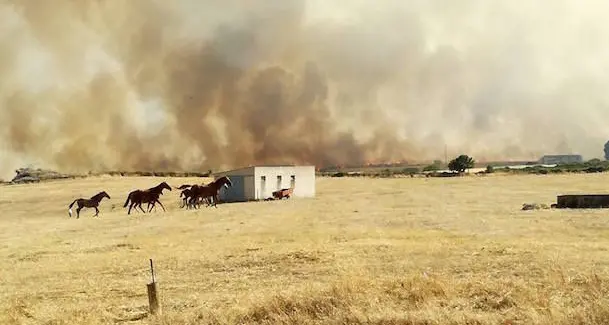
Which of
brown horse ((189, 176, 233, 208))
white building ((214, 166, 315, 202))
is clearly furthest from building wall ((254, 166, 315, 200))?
brown horse ((189, 176, 233, 208))

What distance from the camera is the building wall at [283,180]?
68000 millimetres

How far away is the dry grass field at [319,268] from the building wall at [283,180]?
1983 cm

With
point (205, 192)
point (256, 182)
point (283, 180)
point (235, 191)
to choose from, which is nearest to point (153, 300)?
point (205, 192)

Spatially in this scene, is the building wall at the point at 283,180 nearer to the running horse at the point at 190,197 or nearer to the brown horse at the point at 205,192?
the running horse at the point at 190,197

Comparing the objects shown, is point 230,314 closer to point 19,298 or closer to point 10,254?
point 19,298

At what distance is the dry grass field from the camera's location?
567 inches

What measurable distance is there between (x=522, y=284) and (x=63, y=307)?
11267 millimetres

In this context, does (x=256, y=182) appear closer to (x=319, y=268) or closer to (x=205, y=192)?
(x=205, y=192)

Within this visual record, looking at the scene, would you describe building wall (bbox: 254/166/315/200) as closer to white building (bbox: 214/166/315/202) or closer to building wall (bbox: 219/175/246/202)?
white building (bbox: 214/166/315/202)

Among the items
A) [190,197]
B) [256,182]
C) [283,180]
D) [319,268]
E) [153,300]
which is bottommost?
[319,268]

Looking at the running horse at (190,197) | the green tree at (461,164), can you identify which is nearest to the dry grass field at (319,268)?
the running horse at (190,197)

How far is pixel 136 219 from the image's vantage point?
159ft

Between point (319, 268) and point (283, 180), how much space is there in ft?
→ 159

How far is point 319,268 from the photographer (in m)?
22.4
